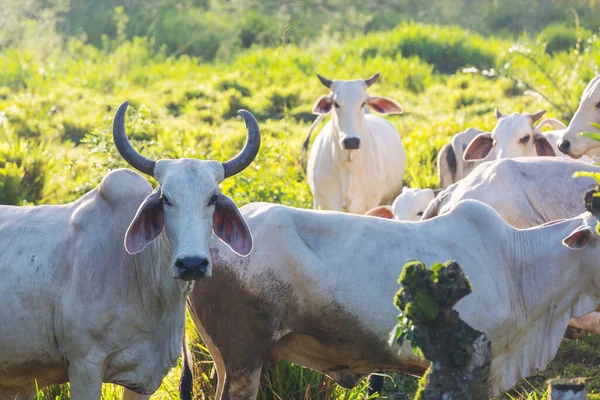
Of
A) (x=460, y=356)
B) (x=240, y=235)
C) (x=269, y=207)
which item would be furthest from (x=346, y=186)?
(x=460, y=356)

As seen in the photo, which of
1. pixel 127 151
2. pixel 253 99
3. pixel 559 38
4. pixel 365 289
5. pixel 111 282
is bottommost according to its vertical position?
pixel 559 38

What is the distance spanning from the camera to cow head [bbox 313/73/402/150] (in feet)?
24.7

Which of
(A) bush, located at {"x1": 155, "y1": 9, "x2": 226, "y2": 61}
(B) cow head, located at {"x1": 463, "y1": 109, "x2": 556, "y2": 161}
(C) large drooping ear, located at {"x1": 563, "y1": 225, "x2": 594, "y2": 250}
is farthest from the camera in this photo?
(A) bush, located at {"x1": 155, "y1": 9, "x2": 226, "y2": 61}

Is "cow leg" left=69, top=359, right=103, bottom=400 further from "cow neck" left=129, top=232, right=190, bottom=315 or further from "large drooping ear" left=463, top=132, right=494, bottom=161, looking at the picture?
"large drooping ear" left=463, top=132, right=494, bottom=161

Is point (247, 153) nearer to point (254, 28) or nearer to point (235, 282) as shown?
point (235, 282)

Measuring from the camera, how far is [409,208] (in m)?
7.12

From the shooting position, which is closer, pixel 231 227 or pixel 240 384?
pixel 231 227

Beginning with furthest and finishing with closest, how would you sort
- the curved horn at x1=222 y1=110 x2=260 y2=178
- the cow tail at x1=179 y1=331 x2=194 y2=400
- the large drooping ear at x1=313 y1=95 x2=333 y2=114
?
the large drooping ear at x1=313 y1=95 x2=333 y2=114
the cow tail at x1=179 y1=331 x2=194 y2=400
the curved horn at x1=222 y1=110 x2=260 y2=178

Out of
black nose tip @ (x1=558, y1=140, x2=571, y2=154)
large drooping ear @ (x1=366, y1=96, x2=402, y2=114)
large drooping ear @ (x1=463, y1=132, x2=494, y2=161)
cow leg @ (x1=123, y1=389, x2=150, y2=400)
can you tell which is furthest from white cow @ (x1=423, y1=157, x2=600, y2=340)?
large drooping ear @ (x1=366, y1=96, x2=402, y2=114)

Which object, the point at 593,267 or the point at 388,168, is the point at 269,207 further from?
the point at 388,168

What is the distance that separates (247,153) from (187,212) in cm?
46

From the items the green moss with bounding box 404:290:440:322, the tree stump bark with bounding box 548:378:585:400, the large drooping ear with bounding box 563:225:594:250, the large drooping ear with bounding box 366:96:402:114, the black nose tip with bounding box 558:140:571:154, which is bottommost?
the large drooping ear with bounding box 366:96:402:114

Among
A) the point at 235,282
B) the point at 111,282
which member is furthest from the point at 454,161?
the point at 111,282

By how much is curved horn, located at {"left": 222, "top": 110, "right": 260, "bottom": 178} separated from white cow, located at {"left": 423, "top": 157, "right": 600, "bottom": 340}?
1.52 metres
